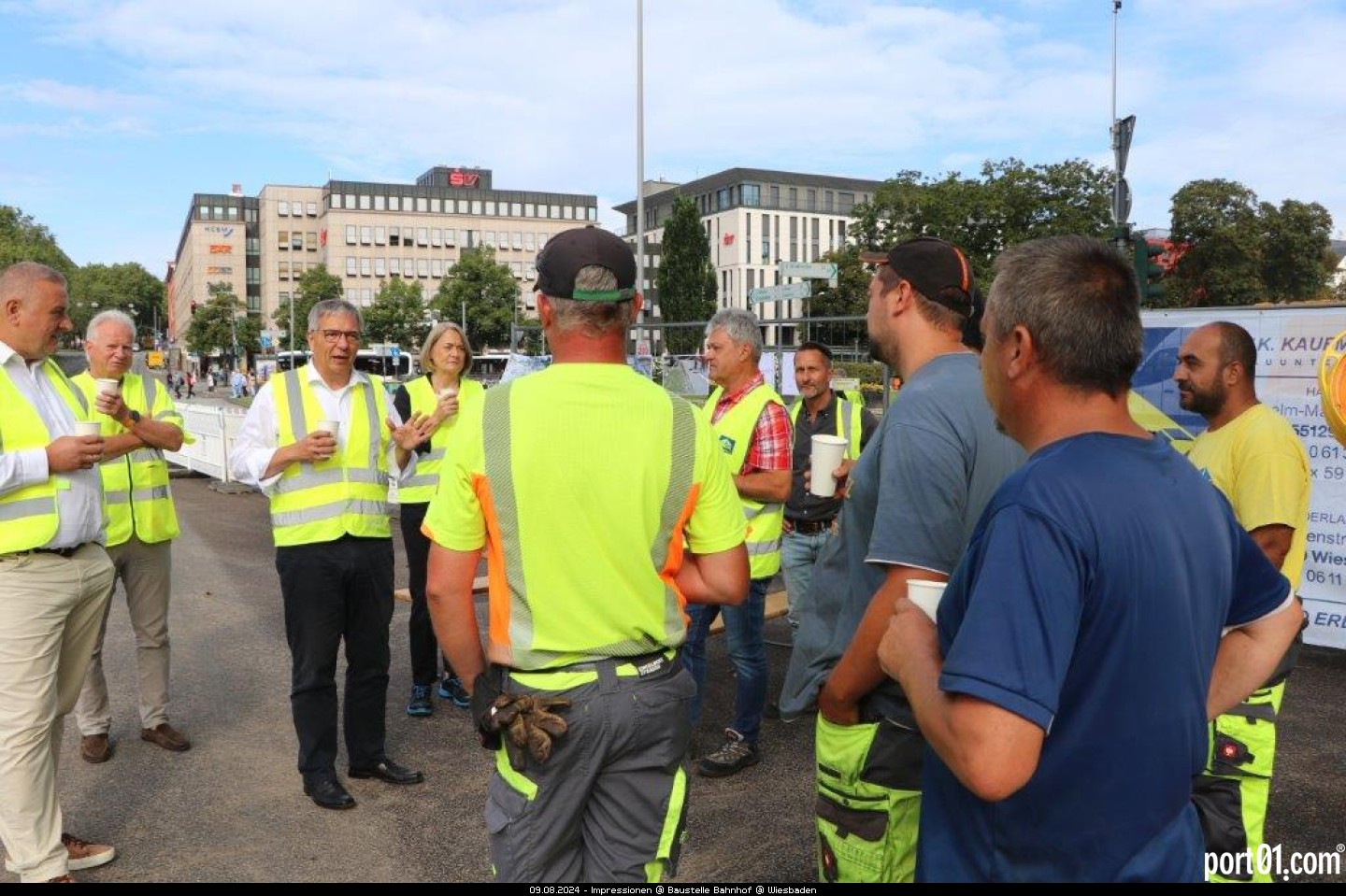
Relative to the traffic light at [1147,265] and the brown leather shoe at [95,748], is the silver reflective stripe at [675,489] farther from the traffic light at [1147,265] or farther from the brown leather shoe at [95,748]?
the traffic light at [1147,265]

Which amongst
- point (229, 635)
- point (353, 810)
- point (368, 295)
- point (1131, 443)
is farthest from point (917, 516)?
point (368, 295)

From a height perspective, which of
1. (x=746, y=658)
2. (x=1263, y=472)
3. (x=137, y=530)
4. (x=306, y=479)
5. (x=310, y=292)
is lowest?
(x=746, y=658)

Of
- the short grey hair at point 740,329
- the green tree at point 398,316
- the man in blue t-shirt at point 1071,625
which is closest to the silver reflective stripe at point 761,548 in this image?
the short grey hair at point 740,329

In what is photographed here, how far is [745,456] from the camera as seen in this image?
5.17 metres

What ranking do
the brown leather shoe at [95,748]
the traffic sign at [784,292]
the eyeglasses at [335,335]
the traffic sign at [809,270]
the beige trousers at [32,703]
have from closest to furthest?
1. the beige trousers at [32,703]
2. the eyeglasses at [335,335]
3. the brown leather shoe at [95,748]
4. the traffic sign at [809,270]
5. the traffic sign at [784,292]

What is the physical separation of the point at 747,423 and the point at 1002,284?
349 centimetres

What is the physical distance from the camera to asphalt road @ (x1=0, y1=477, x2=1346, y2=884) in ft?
13.2

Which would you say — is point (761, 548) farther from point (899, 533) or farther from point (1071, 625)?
point (1071, 625)

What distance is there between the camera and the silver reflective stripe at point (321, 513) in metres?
4.56

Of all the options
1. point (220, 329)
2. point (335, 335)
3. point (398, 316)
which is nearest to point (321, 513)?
point (335, 335)

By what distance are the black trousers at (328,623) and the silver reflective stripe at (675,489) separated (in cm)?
256

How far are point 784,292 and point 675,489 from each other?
991cm

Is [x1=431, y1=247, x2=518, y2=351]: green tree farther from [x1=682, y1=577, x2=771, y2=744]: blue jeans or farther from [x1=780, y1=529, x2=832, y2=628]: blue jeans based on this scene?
[x1=682, y1=577, x2=771, y2=744]: blue jeans

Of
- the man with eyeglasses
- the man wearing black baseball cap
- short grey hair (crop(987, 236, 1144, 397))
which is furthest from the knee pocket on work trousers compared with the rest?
the man with eyeglasses
